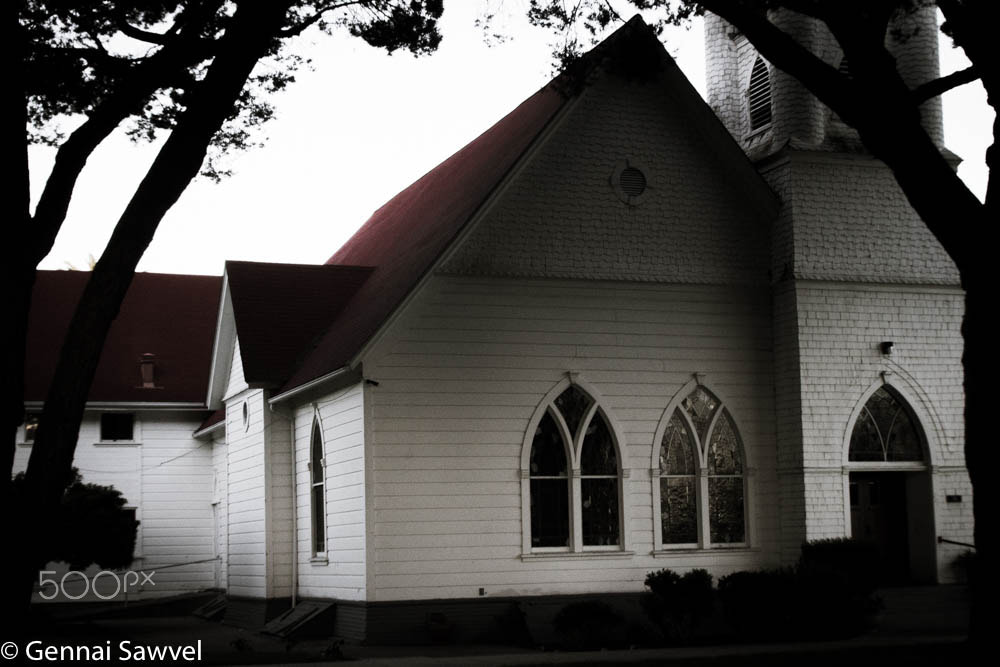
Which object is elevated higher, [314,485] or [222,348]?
[222,348]

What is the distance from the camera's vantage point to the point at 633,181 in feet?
71.2

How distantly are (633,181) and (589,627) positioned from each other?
7.49 metres

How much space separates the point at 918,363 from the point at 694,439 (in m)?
4.17

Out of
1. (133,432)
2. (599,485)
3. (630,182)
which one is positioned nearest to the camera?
(599,485)

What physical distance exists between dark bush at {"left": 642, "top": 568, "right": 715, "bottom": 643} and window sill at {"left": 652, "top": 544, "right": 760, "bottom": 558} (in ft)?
7.92

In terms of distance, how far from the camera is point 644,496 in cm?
2109

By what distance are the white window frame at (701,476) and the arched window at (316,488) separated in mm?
5826

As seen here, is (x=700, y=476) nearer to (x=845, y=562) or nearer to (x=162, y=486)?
(x=845, y=562)

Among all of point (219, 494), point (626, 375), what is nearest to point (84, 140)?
point (626, 375)

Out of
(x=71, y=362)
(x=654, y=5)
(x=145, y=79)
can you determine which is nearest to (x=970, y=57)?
(x=654, y=5)

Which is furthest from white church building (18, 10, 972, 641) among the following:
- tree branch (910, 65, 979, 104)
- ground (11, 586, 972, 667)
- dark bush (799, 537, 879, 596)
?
tree branch (910, 65, 979, 104)

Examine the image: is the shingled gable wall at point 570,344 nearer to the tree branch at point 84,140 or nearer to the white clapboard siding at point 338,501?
the white clapboard siding at point 338,501

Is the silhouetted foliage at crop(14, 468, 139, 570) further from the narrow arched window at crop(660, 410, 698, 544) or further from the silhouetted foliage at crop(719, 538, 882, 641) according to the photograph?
the silhouetted foliage at crop(719, 538, 882, 641)

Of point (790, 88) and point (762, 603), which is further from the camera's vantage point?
point (790, 88)
